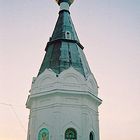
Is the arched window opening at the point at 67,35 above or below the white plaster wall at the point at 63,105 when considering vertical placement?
above

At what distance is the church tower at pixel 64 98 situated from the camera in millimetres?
16972

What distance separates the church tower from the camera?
16972 mm

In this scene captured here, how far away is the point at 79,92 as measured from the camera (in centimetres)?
1775

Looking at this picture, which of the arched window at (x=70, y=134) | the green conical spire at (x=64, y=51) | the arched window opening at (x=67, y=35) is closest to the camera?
the arched window at (x=70, y=134)

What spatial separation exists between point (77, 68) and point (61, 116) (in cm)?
359

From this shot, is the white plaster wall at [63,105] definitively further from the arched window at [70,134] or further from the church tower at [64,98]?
the arched window at [70,134]

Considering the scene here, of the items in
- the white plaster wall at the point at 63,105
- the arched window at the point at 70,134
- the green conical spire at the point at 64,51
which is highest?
the green conical spire at the point at 64,51

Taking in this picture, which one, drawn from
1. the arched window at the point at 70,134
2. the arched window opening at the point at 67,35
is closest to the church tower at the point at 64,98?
the arched window at the point at 70,134

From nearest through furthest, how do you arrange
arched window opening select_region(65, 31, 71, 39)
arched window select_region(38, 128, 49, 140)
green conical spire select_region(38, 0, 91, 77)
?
1. arched window select_region(38, 128, 49, 140)
2. green conical spire select_region(38, 0, 91, 77)
3. arched window opening select_region(65, 31, 71, 39)

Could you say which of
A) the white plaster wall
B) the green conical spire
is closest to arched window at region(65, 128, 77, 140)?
the white plaster wall

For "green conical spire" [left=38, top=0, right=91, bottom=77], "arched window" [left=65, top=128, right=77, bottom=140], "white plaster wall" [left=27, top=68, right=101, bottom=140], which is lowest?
"arched window" [left=65, top=128, right=77, bottom=140]

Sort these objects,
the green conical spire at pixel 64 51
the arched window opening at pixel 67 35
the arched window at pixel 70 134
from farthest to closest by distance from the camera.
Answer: the arched window opening at pixel 67 35
the green conical spire at pixel 64 51
the arched window at pixel 70 134

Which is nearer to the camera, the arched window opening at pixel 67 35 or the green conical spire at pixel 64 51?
the green conical spire at pixel 64 51

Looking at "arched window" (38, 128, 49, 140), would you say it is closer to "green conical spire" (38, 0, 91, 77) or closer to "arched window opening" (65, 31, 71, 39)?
"green conical spire" (38, 0, 91, 77)
